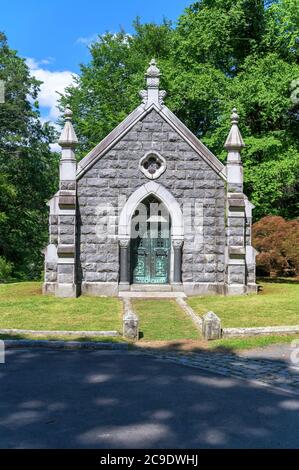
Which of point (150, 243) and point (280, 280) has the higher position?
point (150, 243)

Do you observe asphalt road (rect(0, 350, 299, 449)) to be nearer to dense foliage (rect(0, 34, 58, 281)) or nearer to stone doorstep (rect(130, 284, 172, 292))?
stone doorstep (rect(130, 284, 172, 292))

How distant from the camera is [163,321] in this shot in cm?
1077

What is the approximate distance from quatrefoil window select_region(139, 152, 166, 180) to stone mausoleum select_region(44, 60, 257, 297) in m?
0.03

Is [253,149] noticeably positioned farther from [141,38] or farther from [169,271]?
[141,38]

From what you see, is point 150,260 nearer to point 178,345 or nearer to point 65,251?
point 65,251

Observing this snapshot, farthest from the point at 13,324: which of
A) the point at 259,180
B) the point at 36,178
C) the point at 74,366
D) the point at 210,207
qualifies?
the point at 36,178

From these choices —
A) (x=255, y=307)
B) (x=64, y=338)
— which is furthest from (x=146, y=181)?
(x=64, y=338)

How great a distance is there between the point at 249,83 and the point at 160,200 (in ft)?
36.1

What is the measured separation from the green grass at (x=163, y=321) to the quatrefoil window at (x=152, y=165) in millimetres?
3870

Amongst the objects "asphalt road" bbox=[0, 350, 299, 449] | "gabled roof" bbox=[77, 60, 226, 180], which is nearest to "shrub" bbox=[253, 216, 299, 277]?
"gabled roof" bbox=[77, 60, 226, 180]

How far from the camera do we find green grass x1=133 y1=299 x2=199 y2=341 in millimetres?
9354

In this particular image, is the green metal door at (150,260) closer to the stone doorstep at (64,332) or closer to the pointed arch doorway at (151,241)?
the pointed arch doorway at (151,241)

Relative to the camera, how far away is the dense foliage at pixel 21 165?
2795 cm

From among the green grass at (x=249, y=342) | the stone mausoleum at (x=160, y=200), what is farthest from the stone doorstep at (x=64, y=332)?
the stone mausoleum at (x=160, y=200)
